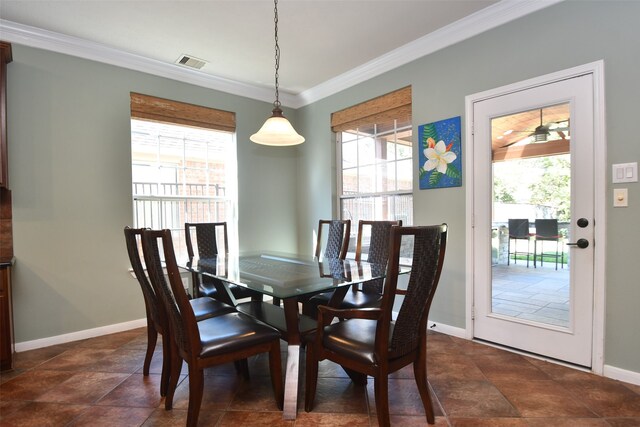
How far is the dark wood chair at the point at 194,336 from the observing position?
166cm

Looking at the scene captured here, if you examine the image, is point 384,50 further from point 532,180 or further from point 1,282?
point 1,282

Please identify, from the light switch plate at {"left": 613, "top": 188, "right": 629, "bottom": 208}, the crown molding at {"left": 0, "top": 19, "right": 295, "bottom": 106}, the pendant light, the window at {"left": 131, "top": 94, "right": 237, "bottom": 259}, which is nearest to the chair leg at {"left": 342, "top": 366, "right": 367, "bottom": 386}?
the pendant light

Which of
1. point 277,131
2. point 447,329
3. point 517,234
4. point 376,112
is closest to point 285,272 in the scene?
point 277,131

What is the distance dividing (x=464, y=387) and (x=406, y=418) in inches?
21.7

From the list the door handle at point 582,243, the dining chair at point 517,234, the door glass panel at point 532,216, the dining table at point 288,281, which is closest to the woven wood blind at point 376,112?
the door glass panel at point 532,216

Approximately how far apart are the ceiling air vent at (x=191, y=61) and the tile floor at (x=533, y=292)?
3444 mm

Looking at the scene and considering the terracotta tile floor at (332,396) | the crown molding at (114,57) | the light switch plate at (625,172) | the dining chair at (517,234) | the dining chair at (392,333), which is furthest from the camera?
the crown molding at (114,57)

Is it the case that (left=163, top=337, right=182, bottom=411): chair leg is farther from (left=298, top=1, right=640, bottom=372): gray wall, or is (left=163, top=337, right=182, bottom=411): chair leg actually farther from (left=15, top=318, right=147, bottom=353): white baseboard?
(left=298, top=1, right=640, bottom=372): gray wall

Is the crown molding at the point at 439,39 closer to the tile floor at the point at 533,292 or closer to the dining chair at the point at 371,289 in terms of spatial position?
the dining chair at the point at 371,289

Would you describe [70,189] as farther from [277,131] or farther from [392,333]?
[392,333]

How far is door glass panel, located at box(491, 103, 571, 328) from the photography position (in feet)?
8.00

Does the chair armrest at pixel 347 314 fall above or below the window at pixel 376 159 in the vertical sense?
below

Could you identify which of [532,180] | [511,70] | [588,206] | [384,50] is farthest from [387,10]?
[588,206]

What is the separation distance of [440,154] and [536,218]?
95 centimetres
